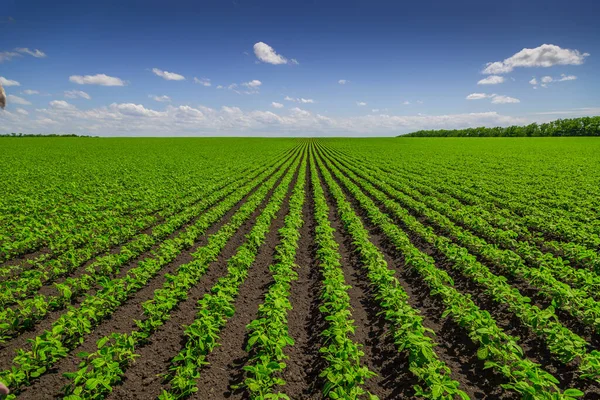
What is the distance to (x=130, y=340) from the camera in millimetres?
4777

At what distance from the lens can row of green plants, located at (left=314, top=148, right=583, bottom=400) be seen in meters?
3.83

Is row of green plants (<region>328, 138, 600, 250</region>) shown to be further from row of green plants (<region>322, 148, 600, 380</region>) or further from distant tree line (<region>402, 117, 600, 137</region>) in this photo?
distant tree line (<region>402, 117, 600, 137</region>)

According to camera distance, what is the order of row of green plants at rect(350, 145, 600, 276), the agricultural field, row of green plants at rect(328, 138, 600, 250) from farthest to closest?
row of green plants at rect(328, 138, 600, 250) → row of green plants at rect(350, 145, 600, 276) → the agricultural field

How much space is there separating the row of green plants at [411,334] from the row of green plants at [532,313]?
178 centimetres

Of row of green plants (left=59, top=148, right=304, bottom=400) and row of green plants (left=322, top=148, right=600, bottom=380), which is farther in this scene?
row of green plants (left=322, top=148, right=600, bottom=380)

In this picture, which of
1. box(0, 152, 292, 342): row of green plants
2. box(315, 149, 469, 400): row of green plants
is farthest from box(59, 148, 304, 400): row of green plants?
box(315, 149, 469, 400): row of green plants

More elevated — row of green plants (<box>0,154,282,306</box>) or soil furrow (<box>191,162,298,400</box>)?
row of green plants (<box>0,154,282,306</box>)

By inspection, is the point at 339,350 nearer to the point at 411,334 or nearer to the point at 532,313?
the point at 411,334

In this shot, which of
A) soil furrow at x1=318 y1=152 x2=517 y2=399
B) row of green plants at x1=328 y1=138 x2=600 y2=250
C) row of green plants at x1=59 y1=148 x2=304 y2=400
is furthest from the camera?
row of green plants at x1=328 y1=138 x2=600 y2=250

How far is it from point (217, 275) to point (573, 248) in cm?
1078

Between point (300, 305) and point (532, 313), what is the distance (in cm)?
464

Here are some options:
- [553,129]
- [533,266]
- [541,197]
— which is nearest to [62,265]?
[533,266]

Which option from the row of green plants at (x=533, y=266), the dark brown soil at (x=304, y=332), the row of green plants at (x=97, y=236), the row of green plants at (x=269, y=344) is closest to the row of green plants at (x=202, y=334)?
the row of green plants at (x=269, y=344)

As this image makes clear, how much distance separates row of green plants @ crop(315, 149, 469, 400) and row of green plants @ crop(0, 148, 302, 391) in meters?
5.56
